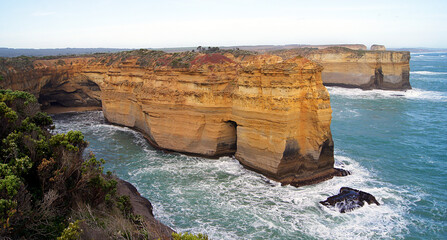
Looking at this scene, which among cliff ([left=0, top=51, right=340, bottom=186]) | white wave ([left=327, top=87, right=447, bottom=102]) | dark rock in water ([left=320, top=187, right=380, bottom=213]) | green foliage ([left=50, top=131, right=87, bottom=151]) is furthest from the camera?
white wave ([left=327, top=87, right=447, bottom=102])

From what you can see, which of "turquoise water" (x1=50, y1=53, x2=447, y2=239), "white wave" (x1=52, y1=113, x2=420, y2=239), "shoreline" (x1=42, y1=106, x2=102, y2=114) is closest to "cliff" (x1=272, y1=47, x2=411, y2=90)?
"turquoise water" (x1=50, y1=53, x2=447, y2=239)

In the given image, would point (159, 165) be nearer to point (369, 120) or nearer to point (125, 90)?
point (125, 90)

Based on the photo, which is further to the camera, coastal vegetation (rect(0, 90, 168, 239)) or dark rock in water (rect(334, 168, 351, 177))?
dark rock in water (rect(334, 168, 351, 177))

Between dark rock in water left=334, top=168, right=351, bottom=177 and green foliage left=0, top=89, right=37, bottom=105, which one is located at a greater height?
green foliage left=0, top=89, right=37, bottom=105

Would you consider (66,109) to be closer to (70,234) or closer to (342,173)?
(342,173)

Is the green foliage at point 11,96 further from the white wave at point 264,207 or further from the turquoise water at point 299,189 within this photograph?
the white wave at point 264,207

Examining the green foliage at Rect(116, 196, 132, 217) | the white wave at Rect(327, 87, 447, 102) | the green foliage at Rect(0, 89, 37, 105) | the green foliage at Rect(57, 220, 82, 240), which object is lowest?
the green foliage at Rect(116, 196, 132, 217)

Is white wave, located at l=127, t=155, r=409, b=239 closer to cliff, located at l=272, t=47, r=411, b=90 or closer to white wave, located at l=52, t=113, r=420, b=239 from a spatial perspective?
white wave, located at l=52, t=113, r=420, b=239
